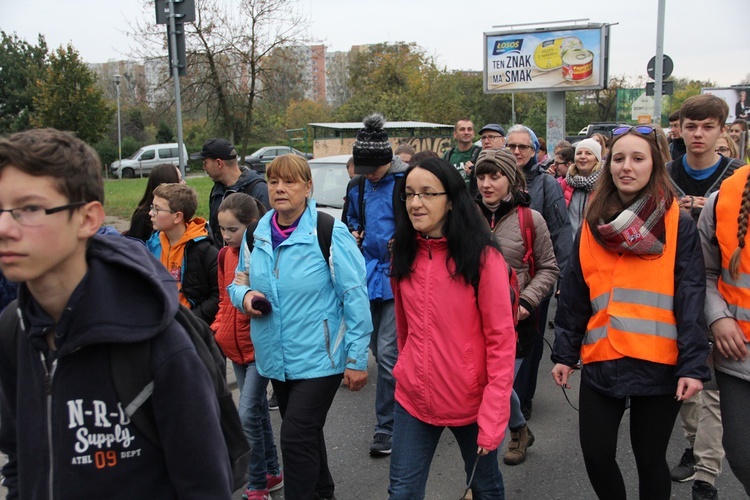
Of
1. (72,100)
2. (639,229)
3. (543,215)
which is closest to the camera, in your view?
(639,229)

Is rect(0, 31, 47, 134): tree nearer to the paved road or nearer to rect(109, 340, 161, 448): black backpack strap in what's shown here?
the paved road

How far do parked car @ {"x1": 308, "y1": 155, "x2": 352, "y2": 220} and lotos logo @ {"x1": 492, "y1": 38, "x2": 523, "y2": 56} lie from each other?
21.1m

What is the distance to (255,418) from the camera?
3674mm

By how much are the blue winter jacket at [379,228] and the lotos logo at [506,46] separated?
25.6 m

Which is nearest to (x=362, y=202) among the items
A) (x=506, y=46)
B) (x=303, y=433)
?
(x=303, y=433)

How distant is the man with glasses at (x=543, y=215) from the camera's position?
4.67 m

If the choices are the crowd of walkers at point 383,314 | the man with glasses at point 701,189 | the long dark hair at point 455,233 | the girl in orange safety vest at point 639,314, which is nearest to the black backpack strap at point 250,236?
the crowd of walkers at point 383,314

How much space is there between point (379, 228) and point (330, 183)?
15.2ft

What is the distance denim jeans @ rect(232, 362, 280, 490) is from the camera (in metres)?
3.67

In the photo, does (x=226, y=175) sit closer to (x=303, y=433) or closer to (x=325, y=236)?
(x=325, y=236)

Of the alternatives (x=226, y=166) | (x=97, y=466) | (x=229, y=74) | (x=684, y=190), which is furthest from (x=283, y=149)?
(x=97, y=466)

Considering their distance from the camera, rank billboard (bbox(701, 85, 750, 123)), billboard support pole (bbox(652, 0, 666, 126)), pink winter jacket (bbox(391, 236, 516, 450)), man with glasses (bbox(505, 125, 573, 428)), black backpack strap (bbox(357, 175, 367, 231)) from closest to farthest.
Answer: pink winter jacket (bbox(391, 236, 516, 450))
man with glasses (bbox(505, 125, 573, 428))
black backpack strap (bbox(357, 175, 367, 231))
billboard support pole (bbox(652, 0, 666, 126))
billboard (bbox(701, 85, 750, 123))

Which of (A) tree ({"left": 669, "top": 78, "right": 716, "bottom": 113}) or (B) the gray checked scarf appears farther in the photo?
(A) tree ({"left": 669, "top": 78, "right": 716, "bottom": 113})

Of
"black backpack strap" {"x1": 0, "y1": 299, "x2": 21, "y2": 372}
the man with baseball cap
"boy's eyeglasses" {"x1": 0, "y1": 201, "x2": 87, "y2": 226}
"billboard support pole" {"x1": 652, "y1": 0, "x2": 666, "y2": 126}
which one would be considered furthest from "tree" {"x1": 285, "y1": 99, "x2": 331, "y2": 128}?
"boy's eyeglasses" {"x1": 0, "y1": 201, "x2": 87, "y2": 226}
